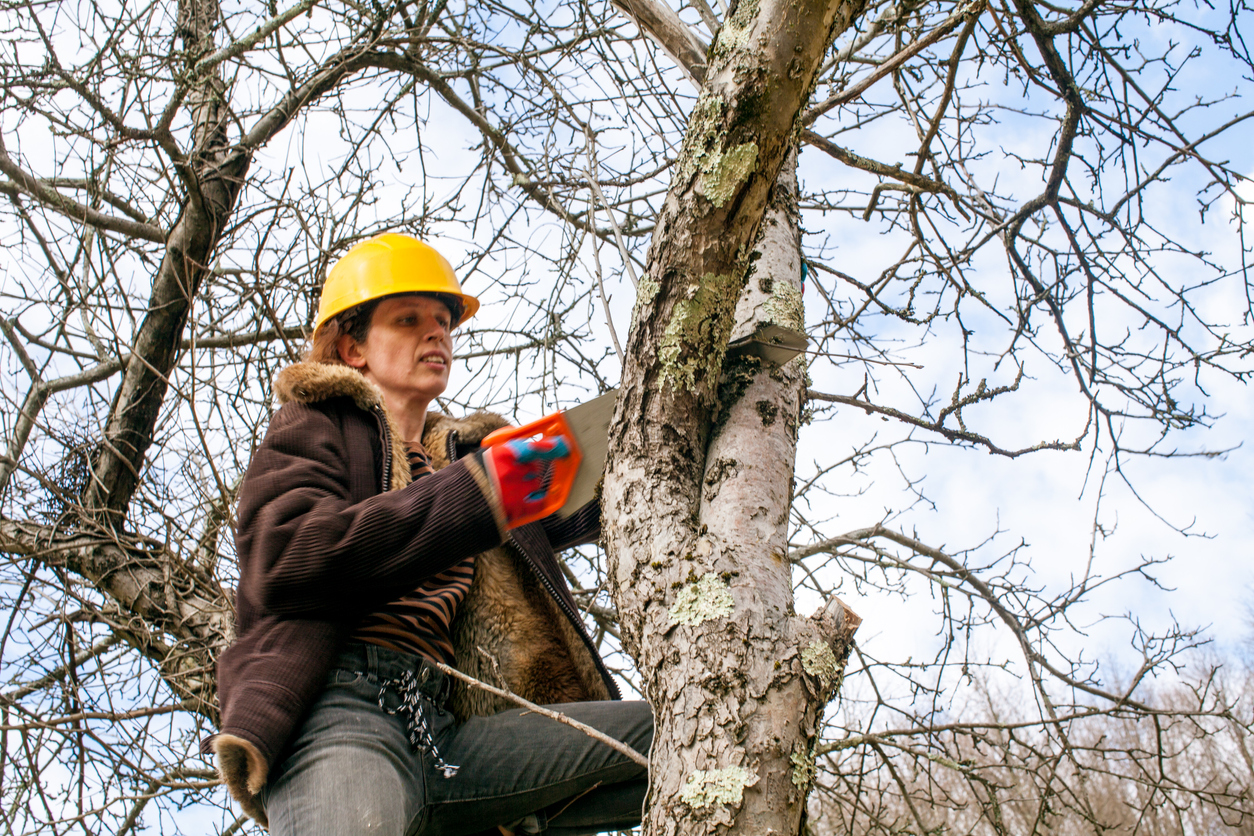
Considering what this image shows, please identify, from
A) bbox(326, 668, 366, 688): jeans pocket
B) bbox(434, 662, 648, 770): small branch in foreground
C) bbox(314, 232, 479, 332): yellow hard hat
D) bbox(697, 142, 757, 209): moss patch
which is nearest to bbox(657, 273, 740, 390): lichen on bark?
bbox(697, 142, 757, 209): moss patch

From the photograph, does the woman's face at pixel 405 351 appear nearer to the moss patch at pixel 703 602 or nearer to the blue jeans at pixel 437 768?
the blue jeans at pixel 437 768

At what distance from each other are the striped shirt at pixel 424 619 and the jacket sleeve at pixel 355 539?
0.07 metres

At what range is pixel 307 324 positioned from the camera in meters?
3.64

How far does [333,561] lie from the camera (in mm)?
1600

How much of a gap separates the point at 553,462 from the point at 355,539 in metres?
0.41

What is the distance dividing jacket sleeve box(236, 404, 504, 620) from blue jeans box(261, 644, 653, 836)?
175mm

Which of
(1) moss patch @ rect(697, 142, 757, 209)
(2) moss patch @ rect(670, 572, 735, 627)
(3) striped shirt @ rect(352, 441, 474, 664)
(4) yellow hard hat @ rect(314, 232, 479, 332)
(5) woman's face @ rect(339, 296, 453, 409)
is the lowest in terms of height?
→ (2) moss patch @ rect(670, 572, 735, 627)

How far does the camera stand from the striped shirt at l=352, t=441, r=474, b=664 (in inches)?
69.9

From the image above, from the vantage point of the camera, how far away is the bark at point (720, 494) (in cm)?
117

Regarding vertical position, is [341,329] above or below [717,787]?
above

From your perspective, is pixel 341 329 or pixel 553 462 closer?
pixel 553 462

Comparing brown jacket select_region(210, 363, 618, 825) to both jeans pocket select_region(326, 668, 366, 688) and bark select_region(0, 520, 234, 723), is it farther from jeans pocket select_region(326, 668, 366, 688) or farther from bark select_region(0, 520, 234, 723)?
bark select_region(0, 520, 234, 723)

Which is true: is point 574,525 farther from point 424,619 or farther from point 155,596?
point 155,596

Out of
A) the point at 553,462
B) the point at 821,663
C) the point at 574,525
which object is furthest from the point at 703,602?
the point at 574,525
